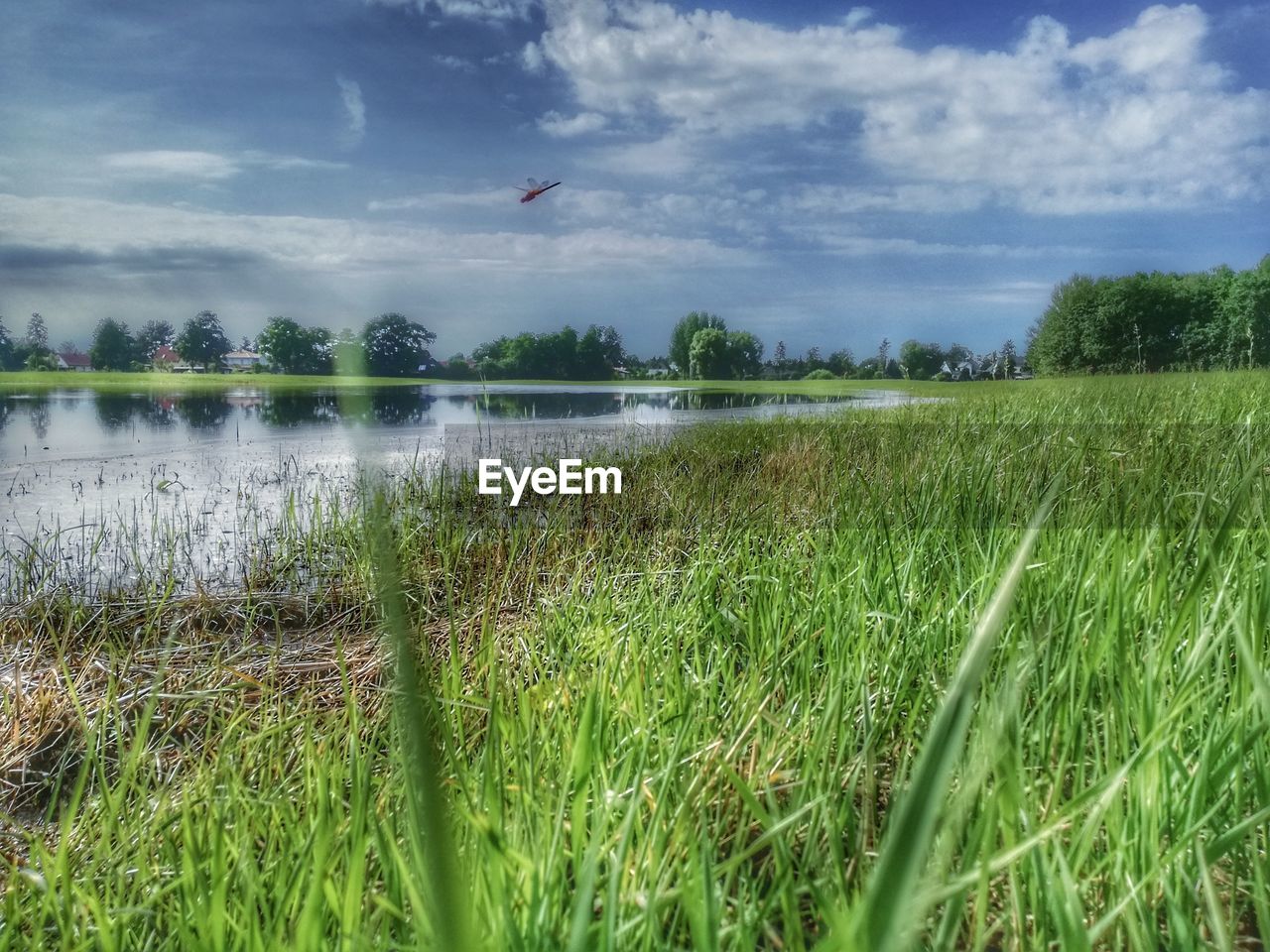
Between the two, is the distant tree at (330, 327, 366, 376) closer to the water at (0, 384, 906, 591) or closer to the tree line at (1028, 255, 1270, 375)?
the water at (0, 384, 906, 591)

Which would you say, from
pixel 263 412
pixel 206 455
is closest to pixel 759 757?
pixel 206 455

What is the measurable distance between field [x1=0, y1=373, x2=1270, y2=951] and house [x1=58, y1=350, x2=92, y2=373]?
1791cm

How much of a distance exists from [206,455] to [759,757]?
7.13 m

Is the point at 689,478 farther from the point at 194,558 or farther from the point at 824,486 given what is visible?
the point at 194,558

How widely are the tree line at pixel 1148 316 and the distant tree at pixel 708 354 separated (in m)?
8.92

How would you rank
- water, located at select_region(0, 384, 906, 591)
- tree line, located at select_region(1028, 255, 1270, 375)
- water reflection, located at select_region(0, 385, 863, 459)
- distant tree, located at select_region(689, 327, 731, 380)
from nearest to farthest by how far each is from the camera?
A: water, located at select_region(0, 384, 906, 591)
water reflection, located at select_region(0, 385, 863, 459)
distant tree, located at select_region(689, 327, 731, 380)
tree line, located at select_region(1028, 255, 1270, 375)

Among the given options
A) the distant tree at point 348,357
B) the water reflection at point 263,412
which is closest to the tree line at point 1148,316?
the water reflection at point 263,412

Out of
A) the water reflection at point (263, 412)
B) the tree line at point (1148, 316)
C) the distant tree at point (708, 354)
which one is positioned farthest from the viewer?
the tree line at point (1148, 316)

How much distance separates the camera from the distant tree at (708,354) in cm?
991

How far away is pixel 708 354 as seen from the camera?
32.8ft

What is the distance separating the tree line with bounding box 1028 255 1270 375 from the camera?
53.1 feet

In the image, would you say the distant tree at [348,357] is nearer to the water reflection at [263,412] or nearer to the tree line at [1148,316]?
the water reflection at [263,412]

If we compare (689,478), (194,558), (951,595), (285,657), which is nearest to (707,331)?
(689,478)

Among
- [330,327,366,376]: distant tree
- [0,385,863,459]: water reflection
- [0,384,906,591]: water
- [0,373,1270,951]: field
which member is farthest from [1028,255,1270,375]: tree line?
[330,327,366,376]: distant tree
